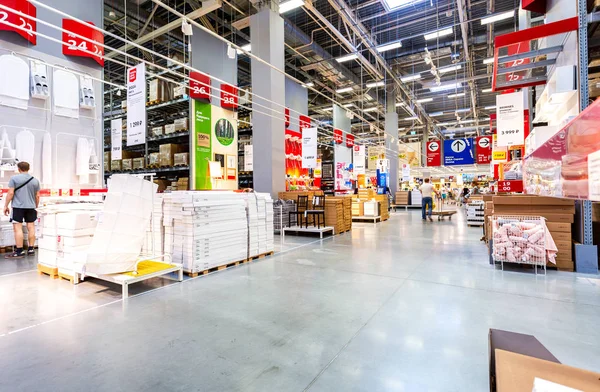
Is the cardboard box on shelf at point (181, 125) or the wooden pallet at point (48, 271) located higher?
the cardboard box on shelf at point (181, 125)

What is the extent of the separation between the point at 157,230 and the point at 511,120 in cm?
871

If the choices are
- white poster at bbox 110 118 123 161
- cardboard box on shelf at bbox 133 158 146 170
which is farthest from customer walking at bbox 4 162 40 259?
cardboard box on shelf at bbox 133 158 146 170

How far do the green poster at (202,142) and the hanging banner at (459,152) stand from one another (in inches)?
546

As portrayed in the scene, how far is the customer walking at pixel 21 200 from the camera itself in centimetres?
570

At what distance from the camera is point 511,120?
25.8 feet

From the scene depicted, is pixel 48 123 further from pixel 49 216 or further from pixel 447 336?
pixel 447 336

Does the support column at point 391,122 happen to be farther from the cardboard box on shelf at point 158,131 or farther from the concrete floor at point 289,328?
the concrete floor at point 289,328

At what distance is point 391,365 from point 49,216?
16.8 ft

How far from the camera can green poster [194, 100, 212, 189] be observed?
10.3 meters

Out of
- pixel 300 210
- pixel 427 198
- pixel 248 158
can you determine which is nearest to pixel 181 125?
pixel 248 158

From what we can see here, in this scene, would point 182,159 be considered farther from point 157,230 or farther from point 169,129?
point 157,230

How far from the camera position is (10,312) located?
3.20m

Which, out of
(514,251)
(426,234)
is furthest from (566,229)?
(426,234)

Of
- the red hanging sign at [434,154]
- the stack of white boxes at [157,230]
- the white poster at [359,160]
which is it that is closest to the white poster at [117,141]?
the stack of white boxes at [157,230]
